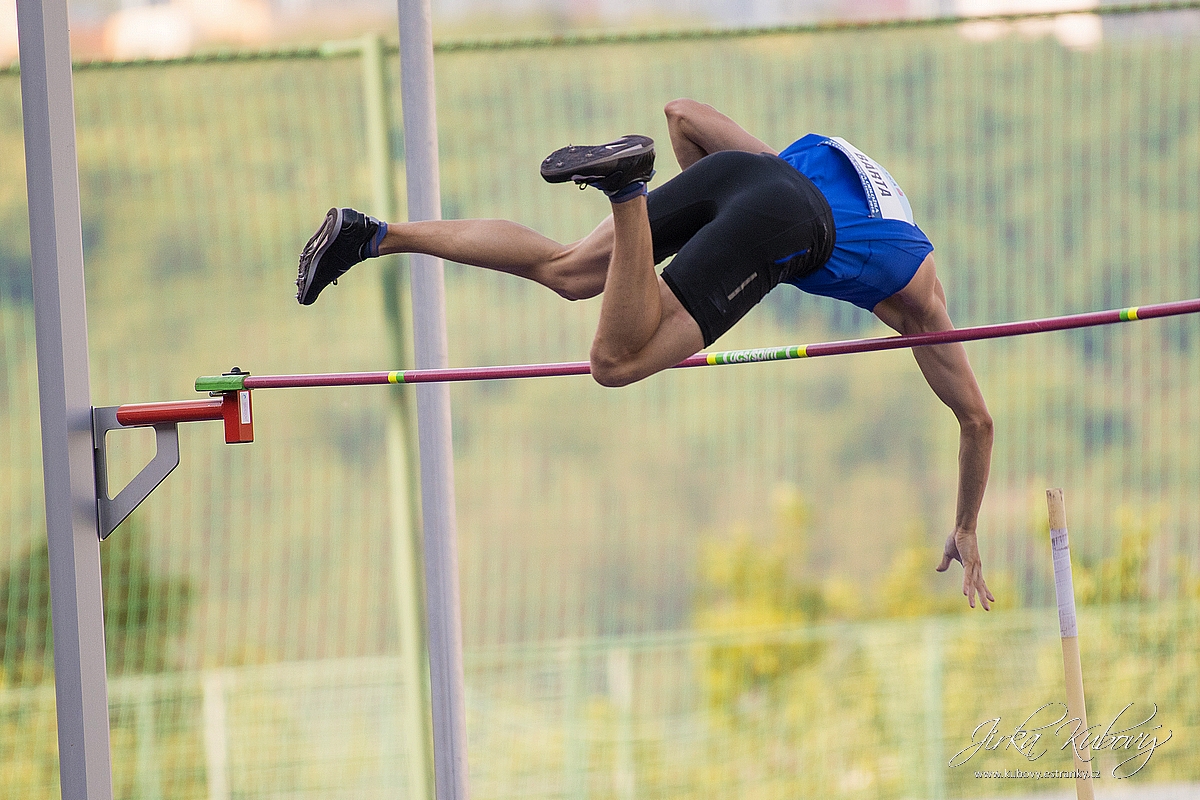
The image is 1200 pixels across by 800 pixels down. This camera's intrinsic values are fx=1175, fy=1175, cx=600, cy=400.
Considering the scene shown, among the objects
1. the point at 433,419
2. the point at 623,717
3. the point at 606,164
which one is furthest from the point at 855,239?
the point at 623,717

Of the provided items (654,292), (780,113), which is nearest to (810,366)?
(780,113)

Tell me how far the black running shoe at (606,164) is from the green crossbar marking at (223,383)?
107cm

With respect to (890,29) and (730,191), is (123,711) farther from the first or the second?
(890,29)

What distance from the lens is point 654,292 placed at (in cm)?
269

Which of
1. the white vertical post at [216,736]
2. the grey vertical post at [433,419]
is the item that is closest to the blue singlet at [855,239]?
the grey vertical post at [433,419]

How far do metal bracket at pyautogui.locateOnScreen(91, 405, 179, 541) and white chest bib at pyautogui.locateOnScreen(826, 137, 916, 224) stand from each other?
1877 millimetres

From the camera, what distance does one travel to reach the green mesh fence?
5.08 metres

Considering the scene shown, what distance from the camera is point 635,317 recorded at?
2.68 m

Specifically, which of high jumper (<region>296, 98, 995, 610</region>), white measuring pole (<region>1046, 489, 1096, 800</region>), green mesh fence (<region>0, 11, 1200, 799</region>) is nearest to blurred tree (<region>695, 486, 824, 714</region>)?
green mesh fence (<region>0, 11, 1200, 799</region>)

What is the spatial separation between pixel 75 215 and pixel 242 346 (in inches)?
86.6

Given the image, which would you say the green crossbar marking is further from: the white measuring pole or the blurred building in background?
the blurred building in background

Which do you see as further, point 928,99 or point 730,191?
point 928,99

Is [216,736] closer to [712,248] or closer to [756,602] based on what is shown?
[756,602]

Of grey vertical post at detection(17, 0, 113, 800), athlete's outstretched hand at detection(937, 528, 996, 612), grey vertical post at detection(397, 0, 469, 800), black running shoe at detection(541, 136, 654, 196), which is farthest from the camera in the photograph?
grey vertical post at detection(397, 0, 469, 800)
